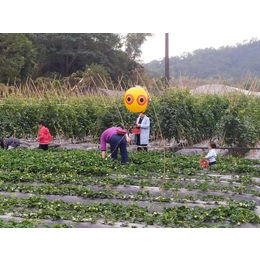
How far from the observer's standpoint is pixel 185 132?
1241 centimetres

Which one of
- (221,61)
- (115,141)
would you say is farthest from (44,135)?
(221,61)

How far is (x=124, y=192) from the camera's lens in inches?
272

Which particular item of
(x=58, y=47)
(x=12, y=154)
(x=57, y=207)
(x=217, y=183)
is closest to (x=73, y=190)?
(x=57, y=207)

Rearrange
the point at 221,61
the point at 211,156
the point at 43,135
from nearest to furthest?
the point at 211,156
the point at 43,135
the point at 221,61

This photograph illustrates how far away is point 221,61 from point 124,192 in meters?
40.1

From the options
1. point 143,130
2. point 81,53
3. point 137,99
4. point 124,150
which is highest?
point 81,53

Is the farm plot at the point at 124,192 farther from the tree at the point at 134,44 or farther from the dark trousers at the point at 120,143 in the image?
the tree at the point at 134,44

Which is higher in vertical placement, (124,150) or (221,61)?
(221,61)

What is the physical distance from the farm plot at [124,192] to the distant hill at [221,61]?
33.3 meters

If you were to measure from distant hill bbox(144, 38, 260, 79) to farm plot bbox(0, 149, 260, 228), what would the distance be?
3326 centimetres

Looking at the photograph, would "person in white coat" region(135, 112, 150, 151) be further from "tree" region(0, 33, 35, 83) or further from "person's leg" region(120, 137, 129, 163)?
"tree" region(0, 33, 35, 83)

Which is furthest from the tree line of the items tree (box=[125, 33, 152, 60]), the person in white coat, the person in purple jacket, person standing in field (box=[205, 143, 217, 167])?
person standing in field (box=[205, 143, 217, 167])

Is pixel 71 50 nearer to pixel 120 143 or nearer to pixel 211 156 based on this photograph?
pixel 120 143

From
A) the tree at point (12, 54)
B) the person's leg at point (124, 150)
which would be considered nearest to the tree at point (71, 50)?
the tree at point (12, 54)
